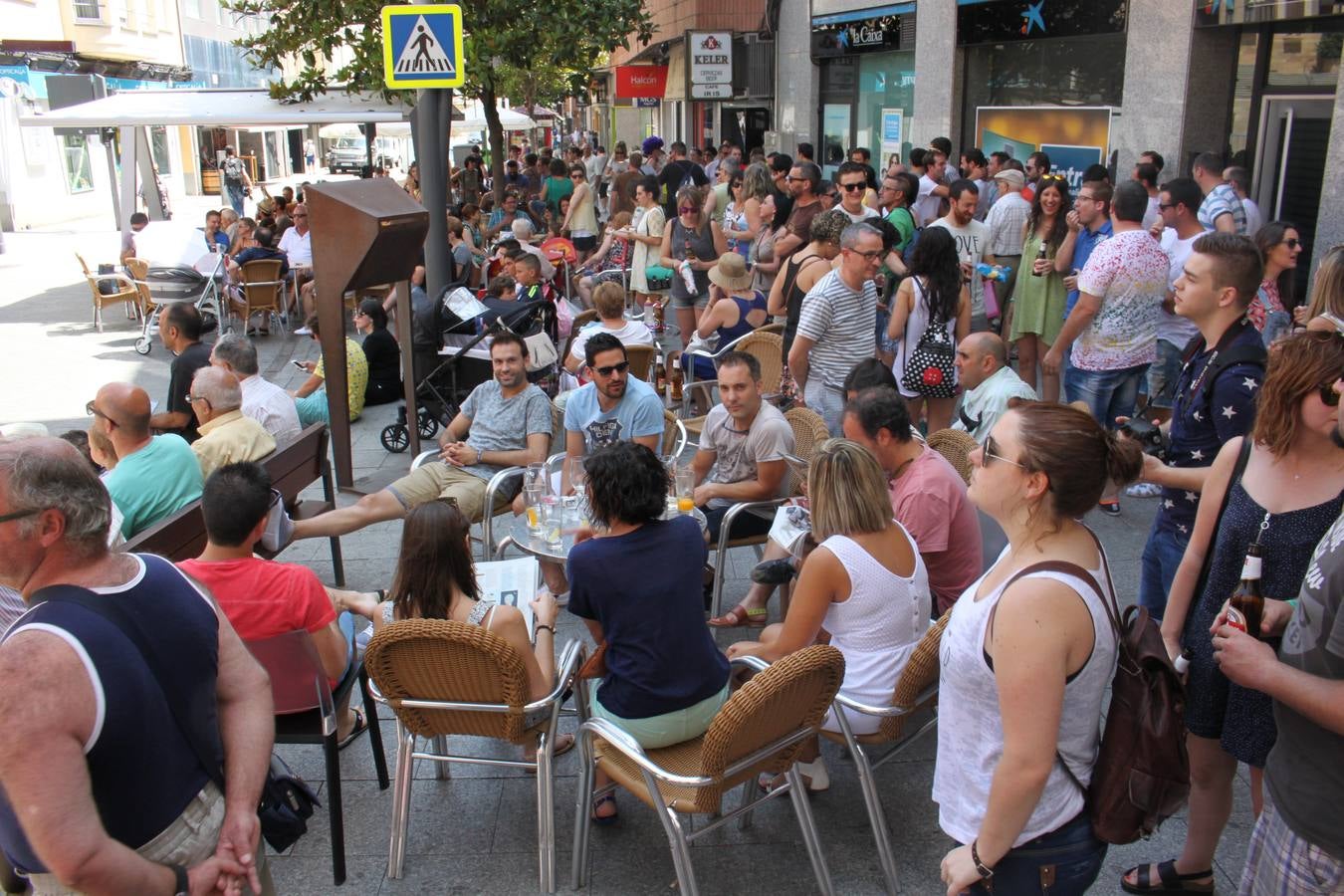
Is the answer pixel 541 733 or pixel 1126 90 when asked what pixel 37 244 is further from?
pixel 541 733

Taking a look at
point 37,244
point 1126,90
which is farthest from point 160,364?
point 37,244

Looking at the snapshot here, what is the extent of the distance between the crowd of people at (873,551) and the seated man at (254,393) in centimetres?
2

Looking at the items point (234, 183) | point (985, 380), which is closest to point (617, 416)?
point (985, 380)

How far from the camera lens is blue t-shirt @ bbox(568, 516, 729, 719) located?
3.21m

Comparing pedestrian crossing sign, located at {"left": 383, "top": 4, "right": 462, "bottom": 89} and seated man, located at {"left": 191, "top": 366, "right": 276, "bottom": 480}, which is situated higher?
pedestrian crossing sign, located at {"left": 383, "top": 4, "right": 462, "bottom": 89}

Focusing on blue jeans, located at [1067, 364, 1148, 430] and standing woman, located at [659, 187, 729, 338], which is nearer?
blue jeans, located at [1067, 364, 1148, 430]

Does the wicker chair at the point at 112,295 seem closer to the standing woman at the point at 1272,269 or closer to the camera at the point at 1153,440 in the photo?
the standing woman at the point at 1272,269

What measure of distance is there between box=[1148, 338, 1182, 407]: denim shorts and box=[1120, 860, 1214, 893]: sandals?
11.9 feet

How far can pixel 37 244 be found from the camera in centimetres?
2180

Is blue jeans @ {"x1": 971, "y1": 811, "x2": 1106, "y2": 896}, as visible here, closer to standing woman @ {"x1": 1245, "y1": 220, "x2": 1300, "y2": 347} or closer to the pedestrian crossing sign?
standing woman @ {"x1": 1245, "y1": 220, "x2": 1300, "y2": 347}

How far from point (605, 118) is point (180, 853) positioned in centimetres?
4690

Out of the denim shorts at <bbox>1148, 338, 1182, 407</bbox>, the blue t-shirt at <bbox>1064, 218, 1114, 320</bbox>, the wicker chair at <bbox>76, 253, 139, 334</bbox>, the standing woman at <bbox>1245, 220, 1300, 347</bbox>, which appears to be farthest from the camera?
the wicker chair at <bbox>76, 253, 139, 334</bbox>

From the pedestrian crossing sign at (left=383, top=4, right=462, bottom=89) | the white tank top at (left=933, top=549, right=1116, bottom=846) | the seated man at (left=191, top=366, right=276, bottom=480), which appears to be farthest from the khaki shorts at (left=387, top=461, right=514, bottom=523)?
the white tank top at (left=933, top=549, right=1116, bottom=846)

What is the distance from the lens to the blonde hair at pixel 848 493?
3.36 metres
